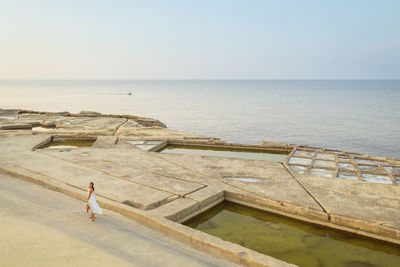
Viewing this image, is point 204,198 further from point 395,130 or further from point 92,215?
point 395,130

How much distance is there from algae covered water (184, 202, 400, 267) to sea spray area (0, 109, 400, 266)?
15 cm

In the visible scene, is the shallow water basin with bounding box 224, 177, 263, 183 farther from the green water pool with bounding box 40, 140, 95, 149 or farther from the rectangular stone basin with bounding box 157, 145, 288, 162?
the green water pool with bounding box 40, 140, 95, 149

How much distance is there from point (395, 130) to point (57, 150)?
36.6 m

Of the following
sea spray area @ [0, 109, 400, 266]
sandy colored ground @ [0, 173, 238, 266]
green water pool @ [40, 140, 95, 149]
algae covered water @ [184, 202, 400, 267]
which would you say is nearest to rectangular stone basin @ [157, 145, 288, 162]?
sea spray area @ [0, 109, 400, 266]

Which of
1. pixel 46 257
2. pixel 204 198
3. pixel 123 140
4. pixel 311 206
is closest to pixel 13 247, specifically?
pixel 46 257

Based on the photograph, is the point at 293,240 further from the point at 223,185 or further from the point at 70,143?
the point at 70,143

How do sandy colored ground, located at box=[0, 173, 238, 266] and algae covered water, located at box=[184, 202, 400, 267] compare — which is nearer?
sandy colored ground, located at box=[0, 173, 238, 266]

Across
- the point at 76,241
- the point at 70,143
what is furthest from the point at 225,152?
the point at 76,241

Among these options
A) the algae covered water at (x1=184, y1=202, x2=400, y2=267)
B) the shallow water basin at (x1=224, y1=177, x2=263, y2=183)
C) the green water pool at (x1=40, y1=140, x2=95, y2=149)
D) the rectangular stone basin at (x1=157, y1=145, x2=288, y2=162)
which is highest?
the green water pool at (x1=40, y1=140, x2=95, y2=149)

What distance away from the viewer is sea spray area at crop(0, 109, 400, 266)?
7.56m

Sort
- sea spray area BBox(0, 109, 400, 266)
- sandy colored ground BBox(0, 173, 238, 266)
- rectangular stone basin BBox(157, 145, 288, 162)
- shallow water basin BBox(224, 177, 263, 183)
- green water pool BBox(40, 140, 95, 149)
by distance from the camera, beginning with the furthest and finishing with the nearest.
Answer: green water pool BBox(40, 140, 95, 149) < rectangular stone basin BBox(157, 145, 288, 162) < shallow water basin BBox(224, 177, 263, 183) < sea spray area BBox(0, 109, 400, 266) < sandy colored ground BBox(0, 173, 238, 266)

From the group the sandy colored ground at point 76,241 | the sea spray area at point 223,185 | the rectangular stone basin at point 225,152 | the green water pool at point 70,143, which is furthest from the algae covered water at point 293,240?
the green water pool at point 70,143

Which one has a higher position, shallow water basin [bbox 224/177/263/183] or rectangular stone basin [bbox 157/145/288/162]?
shallow water basin [bbox 224/177/263/183]

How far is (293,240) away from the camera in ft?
25.5
